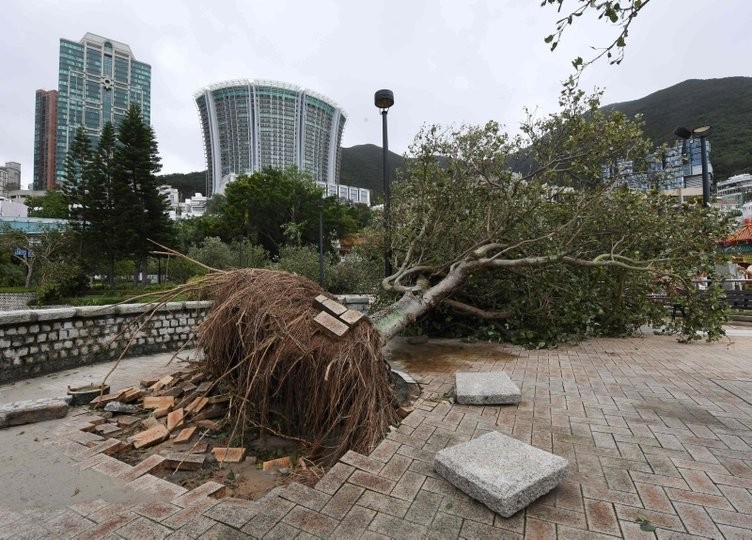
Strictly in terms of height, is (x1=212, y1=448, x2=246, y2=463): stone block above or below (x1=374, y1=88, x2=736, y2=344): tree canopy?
below

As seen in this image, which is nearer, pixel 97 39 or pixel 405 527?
pixel 405 527

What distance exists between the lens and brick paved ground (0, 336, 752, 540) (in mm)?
1815

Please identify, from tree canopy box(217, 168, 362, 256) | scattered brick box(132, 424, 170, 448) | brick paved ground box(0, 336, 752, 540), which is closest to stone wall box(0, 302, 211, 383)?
scattered brick box(132, 424, 170, 448)

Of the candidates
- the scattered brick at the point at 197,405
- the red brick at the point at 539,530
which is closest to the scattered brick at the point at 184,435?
the scattered brick at the point at 197,405

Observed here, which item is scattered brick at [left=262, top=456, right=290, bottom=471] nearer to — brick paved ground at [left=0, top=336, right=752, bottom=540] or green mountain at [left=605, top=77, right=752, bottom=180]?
brick paved ground at [left=0, top=336, right=752, bottom=540]

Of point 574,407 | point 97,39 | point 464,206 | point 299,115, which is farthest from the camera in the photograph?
point 299,115

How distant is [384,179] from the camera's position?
25.0ft

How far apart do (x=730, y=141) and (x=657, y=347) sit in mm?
97045

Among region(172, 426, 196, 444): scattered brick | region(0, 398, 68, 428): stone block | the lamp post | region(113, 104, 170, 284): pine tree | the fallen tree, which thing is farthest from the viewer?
region(113, 104, 170, 284): pine tree

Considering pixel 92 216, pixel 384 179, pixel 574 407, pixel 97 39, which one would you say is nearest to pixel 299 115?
pixel 97 39

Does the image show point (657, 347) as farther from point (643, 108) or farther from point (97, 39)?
point (643, 108)

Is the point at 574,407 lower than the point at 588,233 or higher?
lower

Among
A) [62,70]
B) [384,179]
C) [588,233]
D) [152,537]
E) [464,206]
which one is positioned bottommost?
[152,537]

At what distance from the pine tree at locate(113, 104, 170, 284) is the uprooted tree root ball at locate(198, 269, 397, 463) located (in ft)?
67.7
